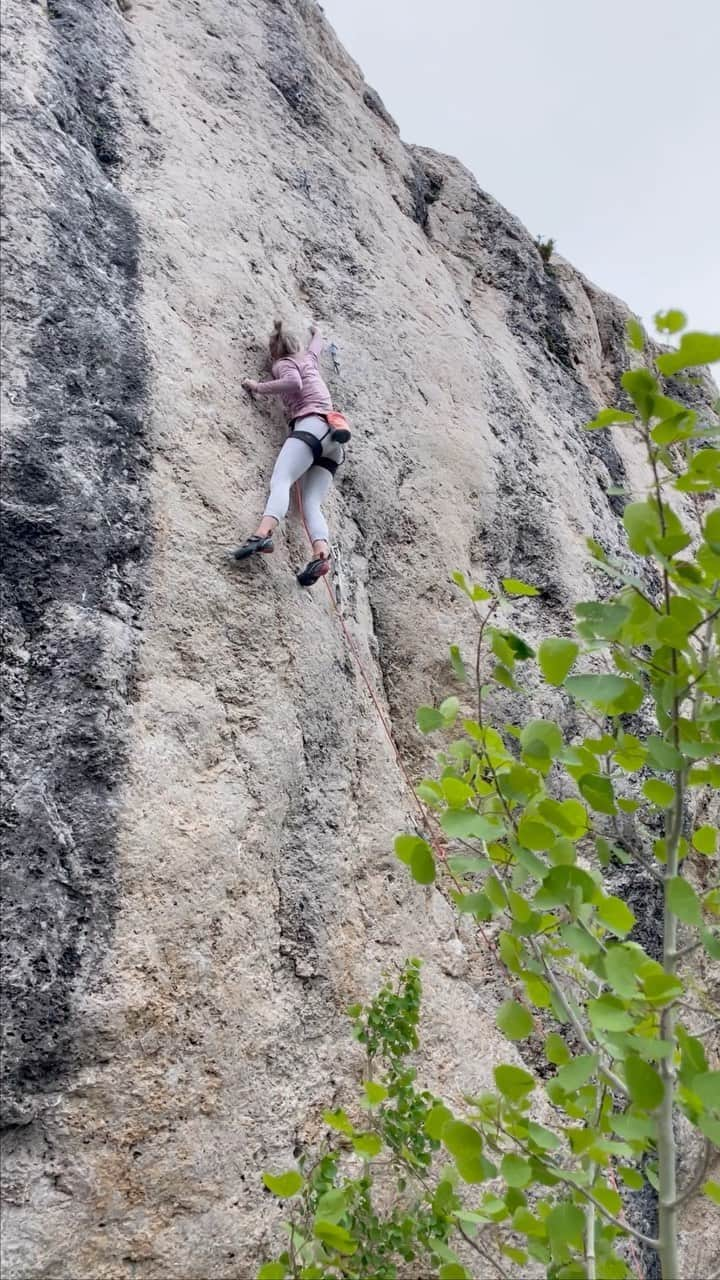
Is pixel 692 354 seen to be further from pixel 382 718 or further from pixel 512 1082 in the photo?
pixel 382 718

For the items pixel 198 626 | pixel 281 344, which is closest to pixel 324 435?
pixel 281 344

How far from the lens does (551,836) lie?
2070 millimetres

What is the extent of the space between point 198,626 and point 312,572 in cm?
88

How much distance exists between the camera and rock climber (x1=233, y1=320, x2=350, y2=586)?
16.2ft

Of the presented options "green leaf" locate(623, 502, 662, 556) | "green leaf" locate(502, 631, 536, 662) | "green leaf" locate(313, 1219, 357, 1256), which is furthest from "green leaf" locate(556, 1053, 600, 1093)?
"green leaf" locate(623, 502, 662, 556)

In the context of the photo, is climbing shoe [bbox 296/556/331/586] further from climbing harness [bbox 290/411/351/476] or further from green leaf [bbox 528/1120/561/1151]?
green leaf [bbox 528/1120/561/1151]

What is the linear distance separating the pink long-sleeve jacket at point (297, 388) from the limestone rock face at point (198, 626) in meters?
0.16

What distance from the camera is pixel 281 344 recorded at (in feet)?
17.9

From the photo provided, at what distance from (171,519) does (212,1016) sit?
228cm

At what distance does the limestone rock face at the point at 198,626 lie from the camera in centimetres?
321

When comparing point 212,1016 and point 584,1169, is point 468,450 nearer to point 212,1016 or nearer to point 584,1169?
point 212,1016

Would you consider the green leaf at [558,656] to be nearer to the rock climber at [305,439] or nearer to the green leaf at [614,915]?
the green leaf at [614,915]

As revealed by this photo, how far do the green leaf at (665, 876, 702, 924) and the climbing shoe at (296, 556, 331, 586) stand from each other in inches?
123

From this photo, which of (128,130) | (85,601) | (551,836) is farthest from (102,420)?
(551,836)
